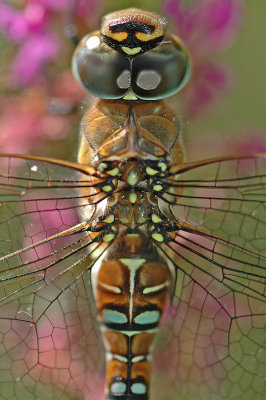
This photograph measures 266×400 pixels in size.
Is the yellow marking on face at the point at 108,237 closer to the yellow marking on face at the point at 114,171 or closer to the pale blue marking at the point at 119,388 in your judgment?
the yellow marking on face at the point at 114,171

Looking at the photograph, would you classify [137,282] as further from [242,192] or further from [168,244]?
[242,192]

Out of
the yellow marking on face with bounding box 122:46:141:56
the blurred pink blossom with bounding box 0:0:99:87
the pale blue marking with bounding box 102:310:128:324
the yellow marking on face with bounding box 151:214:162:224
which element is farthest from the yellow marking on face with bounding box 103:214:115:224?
the blurred pink blossom with bounding box 0:0:99:87

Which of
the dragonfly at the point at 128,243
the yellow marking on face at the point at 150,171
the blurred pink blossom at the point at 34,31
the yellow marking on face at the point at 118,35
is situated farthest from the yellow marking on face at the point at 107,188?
the blurred pink blossom at the point at 34,31

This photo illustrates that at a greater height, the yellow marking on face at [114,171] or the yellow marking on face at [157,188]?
the yellow marking on face at [114,171]

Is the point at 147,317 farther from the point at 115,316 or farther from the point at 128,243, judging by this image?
the point at 128,243

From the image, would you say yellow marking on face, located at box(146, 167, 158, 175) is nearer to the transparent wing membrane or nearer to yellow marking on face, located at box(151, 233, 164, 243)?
the transparent wing membrane

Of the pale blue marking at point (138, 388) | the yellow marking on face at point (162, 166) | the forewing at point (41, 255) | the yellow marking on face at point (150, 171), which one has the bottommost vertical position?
the pale blue marking at point (138, 388)

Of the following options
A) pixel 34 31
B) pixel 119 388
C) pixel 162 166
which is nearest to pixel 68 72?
pixel 34 31
